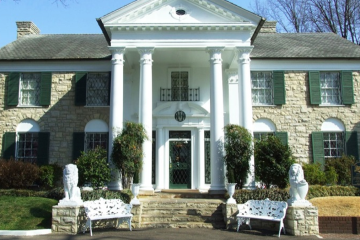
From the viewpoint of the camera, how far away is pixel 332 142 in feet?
57.0

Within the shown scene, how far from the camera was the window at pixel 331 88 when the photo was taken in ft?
57.2

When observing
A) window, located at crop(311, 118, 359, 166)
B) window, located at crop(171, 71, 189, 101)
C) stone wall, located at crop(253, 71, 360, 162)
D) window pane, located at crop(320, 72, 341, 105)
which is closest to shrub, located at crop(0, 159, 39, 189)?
window, located at crop(171, 71, 189, 101)

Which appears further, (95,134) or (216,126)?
(95,134)

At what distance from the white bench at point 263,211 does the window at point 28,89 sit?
11.2 m

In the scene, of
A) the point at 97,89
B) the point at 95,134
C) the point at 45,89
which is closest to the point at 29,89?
the point at 45,89

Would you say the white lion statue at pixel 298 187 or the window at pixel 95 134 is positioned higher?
the window at pixel 95 134

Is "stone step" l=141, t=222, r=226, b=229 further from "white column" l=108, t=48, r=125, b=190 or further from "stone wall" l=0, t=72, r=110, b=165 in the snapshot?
"stone wall" l=0, t=72, r=110, b=165

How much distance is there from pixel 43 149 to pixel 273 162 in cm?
1056

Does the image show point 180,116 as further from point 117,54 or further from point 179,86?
point 117,54

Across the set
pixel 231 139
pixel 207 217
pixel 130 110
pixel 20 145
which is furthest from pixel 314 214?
pixel 20 145

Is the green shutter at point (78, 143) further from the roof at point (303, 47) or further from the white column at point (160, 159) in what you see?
the roof at point (303, 47)

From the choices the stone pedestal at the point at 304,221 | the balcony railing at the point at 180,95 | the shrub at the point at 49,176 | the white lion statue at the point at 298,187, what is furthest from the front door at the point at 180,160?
the stone pedestal at the point at 304,221

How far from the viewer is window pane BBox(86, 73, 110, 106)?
57.8 ft

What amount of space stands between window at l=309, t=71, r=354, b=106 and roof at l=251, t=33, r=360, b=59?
0.88 m
